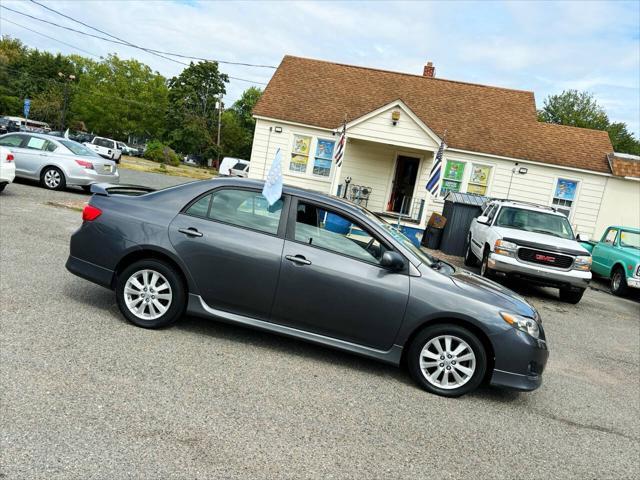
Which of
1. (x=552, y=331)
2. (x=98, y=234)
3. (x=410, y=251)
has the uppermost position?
(x=410, y=251)

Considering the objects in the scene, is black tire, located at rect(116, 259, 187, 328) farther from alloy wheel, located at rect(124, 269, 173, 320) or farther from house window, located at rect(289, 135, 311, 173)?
house window, located at rect(289, 135, 311, 173)

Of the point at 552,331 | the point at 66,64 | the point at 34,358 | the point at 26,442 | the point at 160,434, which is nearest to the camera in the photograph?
the point at 26,442

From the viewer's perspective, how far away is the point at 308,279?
471cm

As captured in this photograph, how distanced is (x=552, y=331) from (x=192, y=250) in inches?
233

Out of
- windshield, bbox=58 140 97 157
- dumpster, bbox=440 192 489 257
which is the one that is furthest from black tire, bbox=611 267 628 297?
windshield, bbox=58 140 97 157

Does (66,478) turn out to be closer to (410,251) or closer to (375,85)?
(410,251)

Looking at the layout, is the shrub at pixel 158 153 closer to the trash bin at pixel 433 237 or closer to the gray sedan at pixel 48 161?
the gray sedan at pixel 48 161

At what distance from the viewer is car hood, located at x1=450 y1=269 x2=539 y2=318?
184 inches

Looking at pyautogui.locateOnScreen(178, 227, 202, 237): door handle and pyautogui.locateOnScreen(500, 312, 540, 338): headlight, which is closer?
pyautogui.locateOnScreen(500, 312, 540, 338): headlight

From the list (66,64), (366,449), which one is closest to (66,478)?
(366,449)

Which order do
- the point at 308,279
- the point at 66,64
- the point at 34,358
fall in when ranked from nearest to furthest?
the point at 34,358
the point at 308,279
the point at 66,64

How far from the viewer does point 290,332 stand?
481 cm

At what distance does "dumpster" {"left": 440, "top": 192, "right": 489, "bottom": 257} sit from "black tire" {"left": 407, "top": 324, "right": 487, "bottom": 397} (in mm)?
11486

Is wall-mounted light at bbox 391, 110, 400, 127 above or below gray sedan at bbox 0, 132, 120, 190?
above
